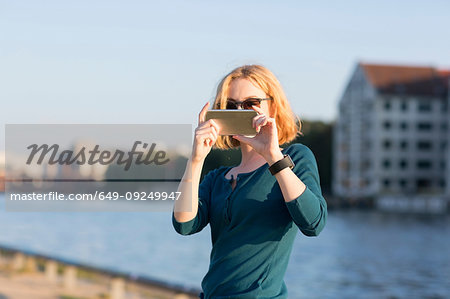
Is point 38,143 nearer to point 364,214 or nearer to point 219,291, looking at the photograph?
point 219,291

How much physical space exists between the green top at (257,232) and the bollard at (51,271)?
12.0 m

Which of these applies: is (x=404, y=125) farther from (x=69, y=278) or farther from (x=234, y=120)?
(x=234, y=120)

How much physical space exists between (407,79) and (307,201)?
8693 cm

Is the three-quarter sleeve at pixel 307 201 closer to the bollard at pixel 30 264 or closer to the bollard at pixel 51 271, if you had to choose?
the bollard at pixel 51 271

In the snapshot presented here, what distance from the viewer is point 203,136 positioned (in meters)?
2.35

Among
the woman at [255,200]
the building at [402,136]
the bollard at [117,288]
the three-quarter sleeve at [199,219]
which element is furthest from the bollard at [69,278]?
the building at [402,136]

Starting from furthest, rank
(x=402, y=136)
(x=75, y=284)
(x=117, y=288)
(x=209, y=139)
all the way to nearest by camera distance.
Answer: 1. (x=402, y=136)
2. (x=75, y=284)
3. (x=117, y=288)
4. (x=209, y=139)

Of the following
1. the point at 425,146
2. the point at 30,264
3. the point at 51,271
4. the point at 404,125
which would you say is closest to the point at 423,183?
the point at 425,146

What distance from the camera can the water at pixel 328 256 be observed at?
1284 inches

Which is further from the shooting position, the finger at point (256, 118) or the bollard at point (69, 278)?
the bollard at point (69, 278)

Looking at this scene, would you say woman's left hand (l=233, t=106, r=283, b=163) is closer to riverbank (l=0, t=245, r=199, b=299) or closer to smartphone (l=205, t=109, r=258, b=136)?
smartphone (l=205, t=109, r=258, b=136)

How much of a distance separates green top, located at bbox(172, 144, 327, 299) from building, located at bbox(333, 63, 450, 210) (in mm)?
82290

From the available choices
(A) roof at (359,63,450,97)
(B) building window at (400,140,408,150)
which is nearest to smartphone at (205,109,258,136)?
(A) roof at (359,63,450,97)

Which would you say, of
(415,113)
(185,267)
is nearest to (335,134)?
(415,113)
